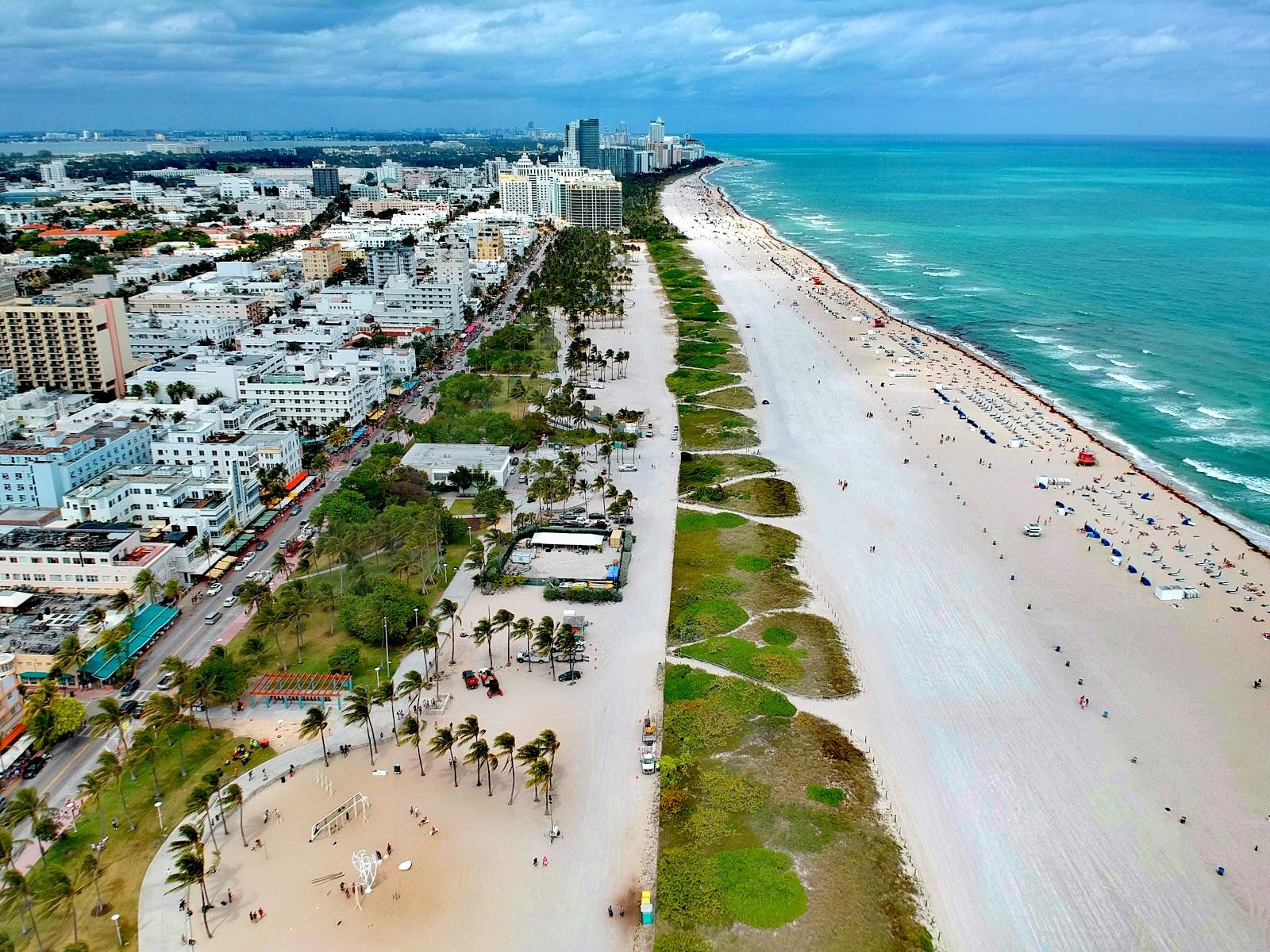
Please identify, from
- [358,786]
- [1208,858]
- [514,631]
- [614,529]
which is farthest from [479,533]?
[1208,858]

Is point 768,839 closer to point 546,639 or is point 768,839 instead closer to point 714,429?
point 546,639

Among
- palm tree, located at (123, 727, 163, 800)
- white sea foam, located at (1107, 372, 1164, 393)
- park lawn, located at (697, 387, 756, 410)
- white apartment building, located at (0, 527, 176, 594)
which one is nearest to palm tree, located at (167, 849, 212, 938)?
palm tree, located at (123, 727, 163, 800)

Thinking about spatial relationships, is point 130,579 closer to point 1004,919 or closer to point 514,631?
point 514,631

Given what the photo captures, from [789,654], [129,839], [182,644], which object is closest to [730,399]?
[789,654]

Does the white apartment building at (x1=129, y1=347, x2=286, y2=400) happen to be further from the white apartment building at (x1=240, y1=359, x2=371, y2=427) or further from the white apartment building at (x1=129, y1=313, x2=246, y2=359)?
the white apartment building at (x1=129, y1=313, x2=246, y2=359)

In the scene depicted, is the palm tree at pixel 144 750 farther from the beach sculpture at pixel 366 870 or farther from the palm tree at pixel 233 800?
the beach sculpture at pixel 366 870
